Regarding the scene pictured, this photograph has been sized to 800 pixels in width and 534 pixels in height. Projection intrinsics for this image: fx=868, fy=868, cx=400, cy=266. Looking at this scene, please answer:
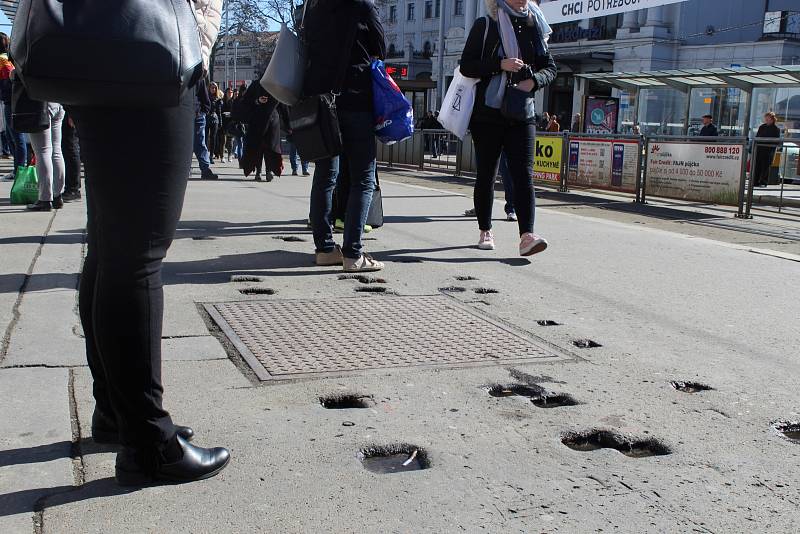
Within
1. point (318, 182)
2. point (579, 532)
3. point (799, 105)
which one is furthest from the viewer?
point (799, 105)

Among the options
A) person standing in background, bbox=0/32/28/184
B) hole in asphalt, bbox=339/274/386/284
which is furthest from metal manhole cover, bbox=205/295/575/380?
person standing in background, bbox=0/32/28/184

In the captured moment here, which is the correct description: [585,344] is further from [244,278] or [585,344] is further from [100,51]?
[100,51]

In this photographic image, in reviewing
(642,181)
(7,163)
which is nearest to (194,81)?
(642,181)

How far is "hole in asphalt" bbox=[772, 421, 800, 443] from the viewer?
2911 millimetres

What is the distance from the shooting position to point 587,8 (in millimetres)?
17500

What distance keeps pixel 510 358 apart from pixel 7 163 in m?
14.6

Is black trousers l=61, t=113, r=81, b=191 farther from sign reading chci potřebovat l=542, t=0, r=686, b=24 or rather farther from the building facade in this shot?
the building facade

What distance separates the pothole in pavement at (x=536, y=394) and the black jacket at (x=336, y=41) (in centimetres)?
260

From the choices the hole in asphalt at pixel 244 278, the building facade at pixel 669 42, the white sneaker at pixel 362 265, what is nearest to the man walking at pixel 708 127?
the building facade at pixel 669 42

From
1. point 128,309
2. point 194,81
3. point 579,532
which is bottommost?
point 579,532

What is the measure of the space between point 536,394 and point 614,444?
48cm

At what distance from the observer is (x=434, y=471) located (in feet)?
8.20

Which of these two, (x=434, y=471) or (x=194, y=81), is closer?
(x=194, y=81)

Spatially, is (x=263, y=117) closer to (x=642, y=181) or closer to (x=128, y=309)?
(x=642, y=181)
